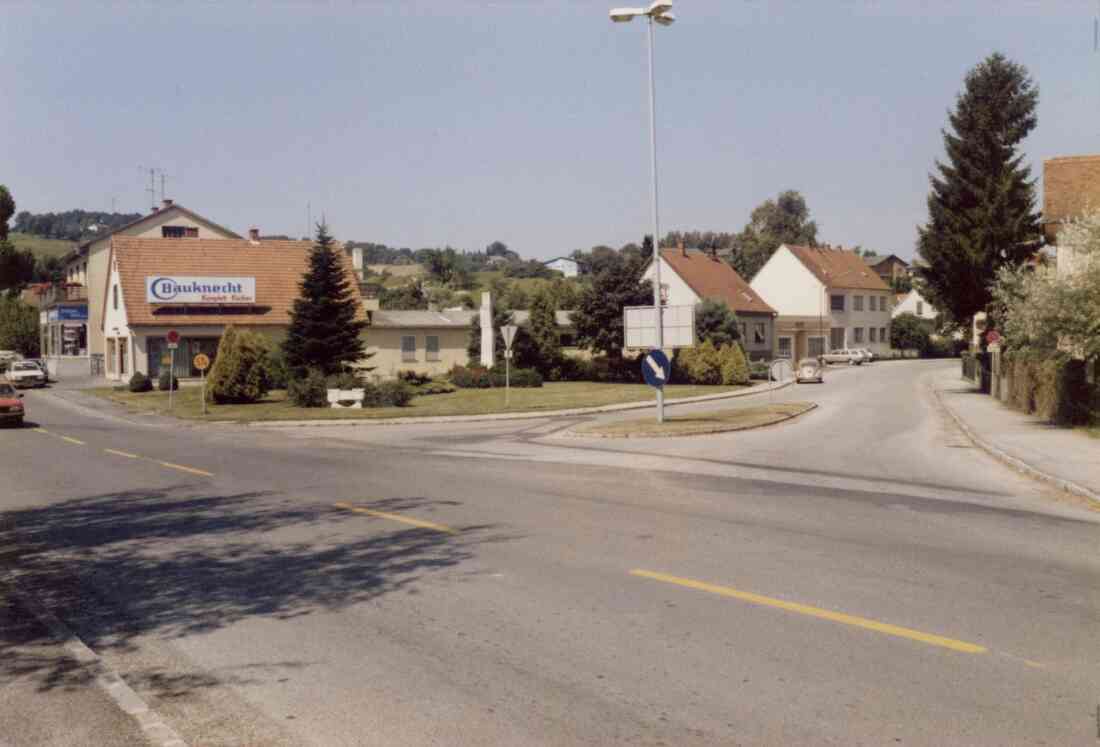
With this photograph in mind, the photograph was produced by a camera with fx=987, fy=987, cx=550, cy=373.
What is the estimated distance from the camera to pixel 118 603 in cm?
823

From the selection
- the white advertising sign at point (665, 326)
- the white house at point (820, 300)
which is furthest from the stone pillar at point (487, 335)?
the white house at point (820, 300)

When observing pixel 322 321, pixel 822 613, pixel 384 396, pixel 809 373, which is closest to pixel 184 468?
pixel 822 613

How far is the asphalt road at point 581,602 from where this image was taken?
5371 mm

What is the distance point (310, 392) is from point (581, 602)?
103 feet

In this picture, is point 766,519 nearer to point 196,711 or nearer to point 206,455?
point 196,711

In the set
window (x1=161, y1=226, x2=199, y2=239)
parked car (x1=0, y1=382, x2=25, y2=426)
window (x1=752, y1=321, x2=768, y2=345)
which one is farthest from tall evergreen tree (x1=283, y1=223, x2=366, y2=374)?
window (x1=752, y1=321, x2=768, y2=345)

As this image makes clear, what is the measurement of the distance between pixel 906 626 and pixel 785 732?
227 centimetres

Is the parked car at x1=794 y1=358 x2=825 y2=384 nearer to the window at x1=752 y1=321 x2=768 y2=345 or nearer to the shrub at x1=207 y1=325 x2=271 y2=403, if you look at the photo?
the window at x1=752 y1=321 x2=768 y2=345

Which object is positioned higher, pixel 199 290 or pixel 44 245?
pixel 44 245

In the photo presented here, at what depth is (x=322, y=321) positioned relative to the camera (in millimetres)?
40969

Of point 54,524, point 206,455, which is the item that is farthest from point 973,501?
point 206,455

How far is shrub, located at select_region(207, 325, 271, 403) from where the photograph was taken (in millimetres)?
39125

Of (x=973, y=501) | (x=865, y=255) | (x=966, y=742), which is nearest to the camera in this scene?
(x=966, y=742)

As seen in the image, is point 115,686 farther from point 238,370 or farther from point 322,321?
point 322,321
